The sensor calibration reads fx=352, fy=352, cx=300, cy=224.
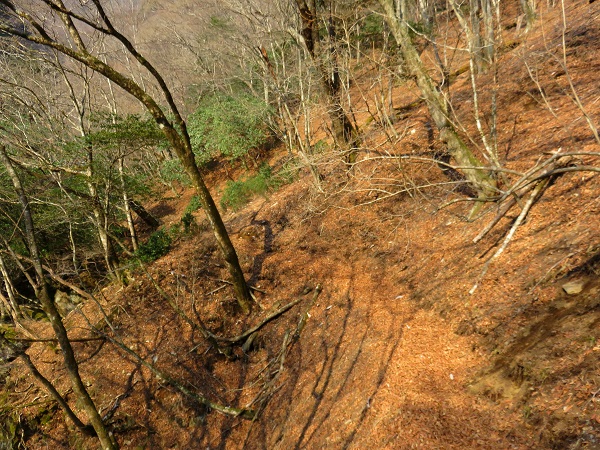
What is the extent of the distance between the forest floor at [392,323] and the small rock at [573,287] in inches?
1.1

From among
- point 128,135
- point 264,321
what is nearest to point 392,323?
point 264,321

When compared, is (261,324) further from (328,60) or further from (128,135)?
(328,60)

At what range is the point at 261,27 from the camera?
1275 cm

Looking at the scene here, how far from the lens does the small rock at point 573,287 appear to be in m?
3.51

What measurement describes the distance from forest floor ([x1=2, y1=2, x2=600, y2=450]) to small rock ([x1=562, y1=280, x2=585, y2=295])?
0.03 m

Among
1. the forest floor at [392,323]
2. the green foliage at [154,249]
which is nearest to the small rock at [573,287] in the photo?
the forest floor at [392,323]

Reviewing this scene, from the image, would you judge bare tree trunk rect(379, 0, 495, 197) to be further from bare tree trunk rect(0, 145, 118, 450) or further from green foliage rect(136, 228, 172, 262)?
green foliage rect(136, 228, 172, 262)

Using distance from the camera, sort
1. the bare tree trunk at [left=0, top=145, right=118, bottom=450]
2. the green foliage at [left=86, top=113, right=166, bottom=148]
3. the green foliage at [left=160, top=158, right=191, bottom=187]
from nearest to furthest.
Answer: the bare tree trunk at [left=0, top=145, right=118, bottom=450]
the green foliage at [left=86, top=113, right=166, bottom=148]
the green foliage at [left=160, top=158, right=191, bottom=187]

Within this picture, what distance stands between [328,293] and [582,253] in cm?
410

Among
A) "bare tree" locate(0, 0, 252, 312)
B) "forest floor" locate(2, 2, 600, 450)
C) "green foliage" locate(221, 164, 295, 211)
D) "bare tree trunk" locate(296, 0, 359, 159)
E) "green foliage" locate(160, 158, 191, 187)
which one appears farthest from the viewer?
"green foliage" locate(160, 158, 191, 187)

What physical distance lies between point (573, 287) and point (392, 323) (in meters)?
2.36

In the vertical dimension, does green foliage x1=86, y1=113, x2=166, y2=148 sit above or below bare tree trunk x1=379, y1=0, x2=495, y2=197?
above

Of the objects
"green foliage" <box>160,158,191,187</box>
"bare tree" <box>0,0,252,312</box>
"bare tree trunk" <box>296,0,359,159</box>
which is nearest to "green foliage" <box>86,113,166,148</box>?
"bare tree" <box>0,0,252,312</box>

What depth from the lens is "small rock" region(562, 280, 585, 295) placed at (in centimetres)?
351
